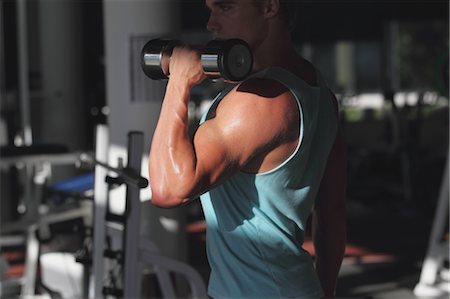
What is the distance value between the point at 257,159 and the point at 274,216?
15 centimetres

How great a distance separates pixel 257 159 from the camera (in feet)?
4.56

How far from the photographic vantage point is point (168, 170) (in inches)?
52.6

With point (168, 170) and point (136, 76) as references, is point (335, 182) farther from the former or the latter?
point (136, 76)

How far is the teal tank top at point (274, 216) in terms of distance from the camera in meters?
1.43

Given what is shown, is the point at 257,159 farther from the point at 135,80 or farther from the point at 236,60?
the point at 135,80

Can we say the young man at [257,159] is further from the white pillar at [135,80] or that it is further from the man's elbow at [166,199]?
the white pillar at [135,80]

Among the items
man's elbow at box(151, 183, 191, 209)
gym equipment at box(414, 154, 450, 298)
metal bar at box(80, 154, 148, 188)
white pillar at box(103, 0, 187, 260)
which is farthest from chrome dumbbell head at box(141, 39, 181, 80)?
gym equipment at box(414, 154, 450, 298)

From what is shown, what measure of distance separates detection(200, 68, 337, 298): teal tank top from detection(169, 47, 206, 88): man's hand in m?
0.09

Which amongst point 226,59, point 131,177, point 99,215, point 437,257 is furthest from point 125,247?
point 437,257

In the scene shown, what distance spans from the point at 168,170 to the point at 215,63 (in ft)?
0.69

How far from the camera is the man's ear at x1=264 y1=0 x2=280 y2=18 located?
56.9 inches

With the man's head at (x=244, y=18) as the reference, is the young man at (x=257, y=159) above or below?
below

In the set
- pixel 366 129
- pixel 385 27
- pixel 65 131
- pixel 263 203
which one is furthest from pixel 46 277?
pixel 366 129

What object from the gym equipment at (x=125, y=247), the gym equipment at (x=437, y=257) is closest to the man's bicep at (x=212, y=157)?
the gym equipment at (x=125, y=247)
